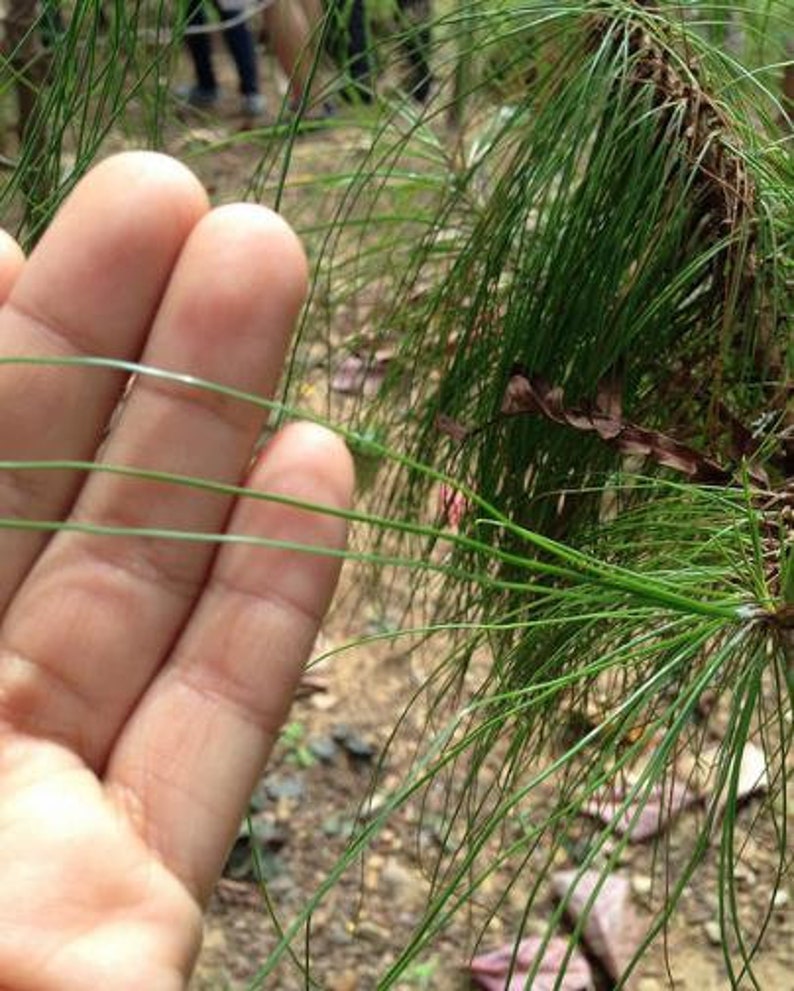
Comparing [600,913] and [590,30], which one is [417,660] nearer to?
[600,913]

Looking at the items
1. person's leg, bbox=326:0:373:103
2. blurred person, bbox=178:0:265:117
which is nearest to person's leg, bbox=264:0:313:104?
person's leg, bbox=326:0:373:103

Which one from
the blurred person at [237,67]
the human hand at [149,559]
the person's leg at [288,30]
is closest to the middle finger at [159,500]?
the human hand at [149,559]

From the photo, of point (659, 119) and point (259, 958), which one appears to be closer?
point (659, 119)

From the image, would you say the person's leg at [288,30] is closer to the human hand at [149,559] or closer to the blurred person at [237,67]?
the human hand at [149,559]

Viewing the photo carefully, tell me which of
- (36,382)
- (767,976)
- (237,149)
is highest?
(36,382)

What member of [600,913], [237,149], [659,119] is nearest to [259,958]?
[600,913]

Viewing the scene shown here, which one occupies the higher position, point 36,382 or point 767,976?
point 36,382

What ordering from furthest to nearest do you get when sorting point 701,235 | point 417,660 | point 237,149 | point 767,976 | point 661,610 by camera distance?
point 237,149
point 417,660
point 767,976
point 701,235
point 661,610

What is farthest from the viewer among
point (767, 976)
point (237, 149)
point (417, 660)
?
point (237, 149)
